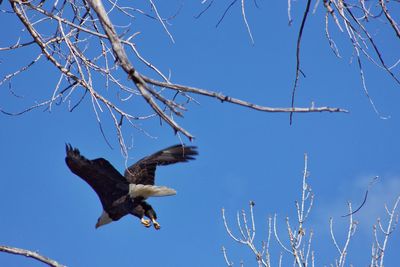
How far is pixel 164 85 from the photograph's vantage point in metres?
2.02

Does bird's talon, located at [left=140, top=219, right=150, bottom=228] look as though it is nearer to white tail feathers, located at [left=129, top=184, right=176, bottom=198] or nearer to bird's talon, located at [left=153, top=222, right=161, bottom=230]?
bird's talon, located at [left=153, top=222, right=161, bottom=230]

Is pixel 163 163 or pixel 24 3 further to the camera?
pixel 163 163

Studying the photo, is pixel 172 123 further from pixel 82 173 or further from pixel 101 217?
pixel 101 217

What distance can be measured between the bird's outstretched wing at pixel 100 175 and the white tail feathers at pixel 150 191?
0.12 metres

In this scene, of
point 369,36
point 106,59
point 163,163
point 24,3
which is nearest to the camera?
point 369,36

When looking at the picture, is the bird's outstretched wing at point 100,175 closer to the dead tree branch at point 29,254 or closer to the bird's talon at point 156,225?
the bird's talon at point 156,225

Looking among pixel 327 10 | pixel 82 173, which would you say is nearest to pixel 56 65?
pixel 327 10

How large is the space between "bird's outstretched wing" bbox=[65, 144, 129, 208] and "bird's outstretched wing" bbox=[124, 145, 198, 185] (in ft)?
0.43

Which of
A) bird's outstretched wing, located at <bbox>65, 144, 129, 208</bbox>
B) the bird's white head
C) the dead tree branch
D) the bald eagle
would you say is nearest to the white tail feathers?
the bald eagle

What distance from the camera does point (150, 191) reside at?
5207 mm

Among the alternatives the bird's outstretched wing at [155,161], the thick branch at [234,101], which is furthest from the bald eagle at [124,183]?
the thick branch at [234,101]

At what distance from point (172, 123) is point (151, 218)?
3.54m

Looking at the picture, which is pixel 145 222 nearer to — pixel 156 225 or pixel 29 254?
pixel 156 225

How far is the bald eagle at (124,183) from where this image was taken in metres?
5.18
